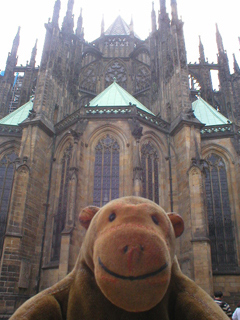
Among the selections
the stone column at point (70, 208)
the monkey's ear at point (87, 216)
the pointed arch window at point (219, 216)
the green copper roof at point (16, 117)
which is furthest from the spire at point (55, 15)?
the monkey's ear at point (87, 216)

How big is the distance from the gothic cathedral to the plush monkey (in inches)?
370

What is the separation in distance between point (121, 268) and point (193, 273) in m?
10.6

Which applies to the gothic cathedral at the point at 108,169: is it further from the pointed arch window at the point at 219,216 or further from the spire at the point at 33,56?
the spire at the point at 33,56

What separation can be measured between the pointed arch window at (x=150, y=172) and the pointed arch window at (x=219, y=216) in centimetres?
263

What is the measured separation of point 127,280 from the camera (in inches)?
65.6

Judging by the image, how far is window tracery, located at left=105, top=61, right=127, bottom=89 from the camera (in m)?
23.1

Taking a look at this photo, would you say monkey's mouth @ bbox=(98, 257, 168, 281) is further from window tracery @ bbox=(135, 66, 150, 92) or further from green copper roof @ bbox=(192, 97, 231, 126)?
window tracery @ bbox=(135, 66, 150, 92)

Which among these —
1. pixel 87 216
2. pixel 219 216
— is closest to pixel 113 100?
pixel 219 216

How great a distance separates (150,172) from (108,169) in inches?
81.4

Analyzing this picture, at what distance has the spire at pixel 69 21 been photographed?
64.7 ft

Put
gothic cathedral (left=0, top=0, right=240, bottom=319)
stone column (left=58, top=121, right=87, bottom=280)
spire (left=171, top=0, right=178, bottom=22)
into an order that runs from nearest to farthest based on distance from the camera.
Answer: stone column (left=58, top=121, right=87, bottom=280)
gothic cathedral (left=0, top=0, right=240, bottom=319)
spire (left=171, top=0, right=178, bottom=22)

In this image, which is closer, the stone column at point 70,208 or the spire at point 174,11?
the stone column at point 70,208

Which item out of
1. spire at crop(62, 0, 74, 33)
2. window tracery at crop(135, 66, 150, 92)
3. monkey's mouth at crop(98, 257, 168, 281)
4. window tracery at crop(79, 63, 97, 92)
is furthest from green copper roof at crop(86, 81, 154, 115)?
monkey's mouth at crop(98, 257, 168, 281)

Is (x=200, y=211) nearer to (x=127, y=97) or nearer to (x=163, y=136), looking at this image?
(x=163, y=136)
